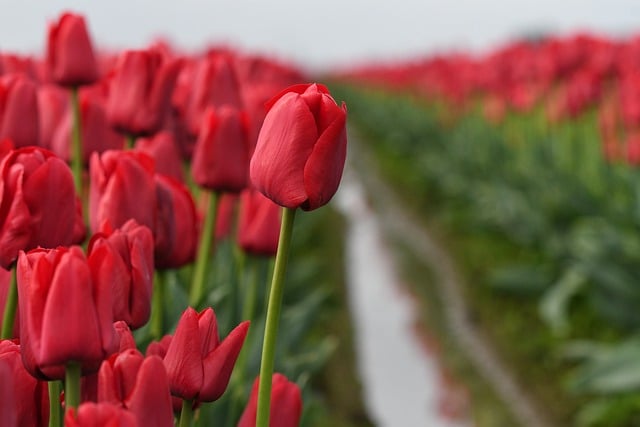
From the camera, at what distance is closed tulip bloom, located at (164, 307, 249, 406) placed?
91cm

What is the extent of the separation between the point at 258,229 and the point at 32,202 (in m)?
0.86

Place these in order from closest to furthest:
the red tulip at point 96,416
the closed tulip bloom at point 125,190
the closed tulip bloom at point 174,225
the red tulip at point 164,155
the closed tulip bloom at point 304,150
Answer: the red tulip at point 96,416
the closed tulip bloom at point 304,150
the closed tulip bloom at point 125,190
the closed tulip bloom at point 174,225
the red tulip at point 164,155

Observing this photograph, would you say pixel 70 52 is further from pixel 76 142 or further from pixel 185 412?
pixel 185 412

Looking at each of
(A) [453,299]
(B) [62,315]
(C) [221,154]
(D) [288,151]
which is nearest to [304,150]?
(D) [288,151]

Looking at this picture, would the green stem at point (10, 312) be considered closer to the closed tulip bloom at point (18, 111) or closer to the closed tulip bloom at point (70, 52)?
the closed tulip bloom at point (18, 111)

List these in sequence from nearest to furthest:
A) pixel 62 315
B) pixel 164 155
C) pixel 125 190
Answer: pixel 62 315 → pixel 125 190 → pixel 164 155

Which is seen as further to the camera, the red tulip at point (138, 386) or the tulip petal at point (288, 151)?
the tulip petal at point (288, 151)

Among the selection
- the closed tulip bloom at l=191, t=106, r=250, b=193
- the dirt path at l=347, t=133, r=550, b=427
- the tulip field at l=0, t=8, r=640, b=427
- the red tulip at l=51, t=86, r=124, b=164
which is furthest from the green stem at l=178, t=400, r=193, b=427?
the dirt path at l=347, t=133, r=550, b=427

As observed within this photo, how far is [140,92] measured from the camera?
178 cm

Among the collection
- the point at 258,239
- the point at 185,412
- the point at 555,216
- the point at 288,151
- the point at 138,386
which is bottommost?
the point at 555,216

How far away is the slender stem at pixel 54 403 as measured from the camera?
2.88ft

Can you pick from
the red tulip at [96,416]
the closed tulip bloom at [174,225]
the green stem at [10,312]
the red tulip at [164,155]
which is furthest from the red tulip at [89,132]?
the red tulip at [96,416]

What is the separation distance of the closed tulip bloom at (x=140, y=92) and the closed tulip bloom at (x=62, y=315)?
0.96m

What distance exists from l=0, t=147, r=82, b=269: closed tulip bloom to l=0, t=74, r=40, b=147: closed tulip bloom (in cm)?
58
